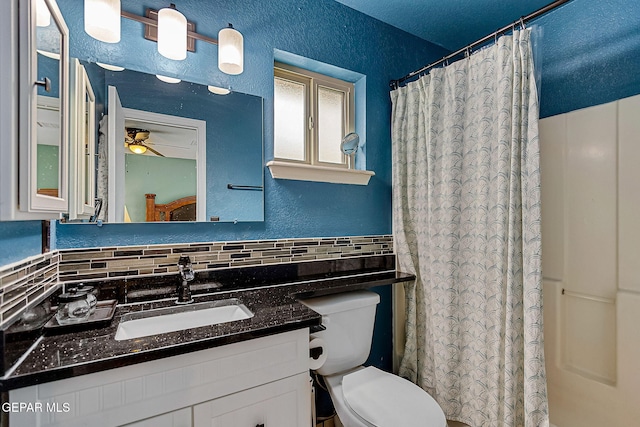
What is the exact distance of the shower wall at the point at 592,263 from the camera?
132 cm

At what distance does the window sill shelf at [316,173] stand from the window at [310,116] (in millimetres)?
171

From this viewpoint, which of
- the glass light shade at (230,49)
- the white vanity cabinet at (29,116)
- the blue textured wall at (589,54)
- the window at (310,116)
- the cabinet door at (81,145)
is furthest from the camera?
the window at (310,116)

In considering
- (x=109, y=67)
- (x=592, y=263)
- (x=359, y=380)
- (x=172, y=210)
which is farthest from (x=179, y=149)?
(x=592, y=263)

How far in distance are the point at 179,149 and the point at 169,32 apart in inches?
18.3

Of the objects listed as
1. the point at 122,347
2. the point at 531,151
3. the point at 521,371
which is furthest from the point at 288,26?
the point at 521,371

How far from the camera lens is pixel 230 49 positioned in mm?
1367

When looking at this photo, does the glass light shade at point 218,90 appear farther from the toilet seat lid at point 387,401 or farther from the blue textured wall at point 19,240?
the toilet seat lid at point 387,401

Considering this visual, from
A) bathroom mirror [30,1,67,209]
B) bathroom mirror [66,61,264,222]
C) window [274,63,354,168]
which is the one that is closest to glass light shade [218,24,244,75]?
bathroom mirror [66,61,264,222]

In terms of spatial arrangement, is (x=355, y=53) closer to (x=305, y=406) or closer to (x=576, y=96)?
(x=576, y=96)

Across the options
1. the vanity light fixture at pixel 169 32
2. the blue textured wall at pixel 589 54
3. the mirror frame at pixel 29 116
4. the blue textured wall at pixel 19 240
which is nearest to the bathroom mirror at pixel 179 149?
the vanity light fixture at pixel 169 32

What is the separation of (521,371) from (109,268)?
178 cm

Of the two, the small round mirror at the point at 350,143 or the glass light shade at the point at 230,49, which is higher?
the glass light shade at the point at 230,49

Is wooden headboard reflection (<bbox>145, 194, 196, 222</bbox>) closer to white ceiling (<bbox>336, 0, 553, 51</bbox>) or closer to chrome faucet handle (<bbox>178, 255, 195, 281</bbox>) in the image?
chrome faucet handle (<bbox>178, 255, 195, 281</bbox>)

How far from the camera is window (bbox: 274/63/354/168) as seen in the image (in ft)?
5.79
